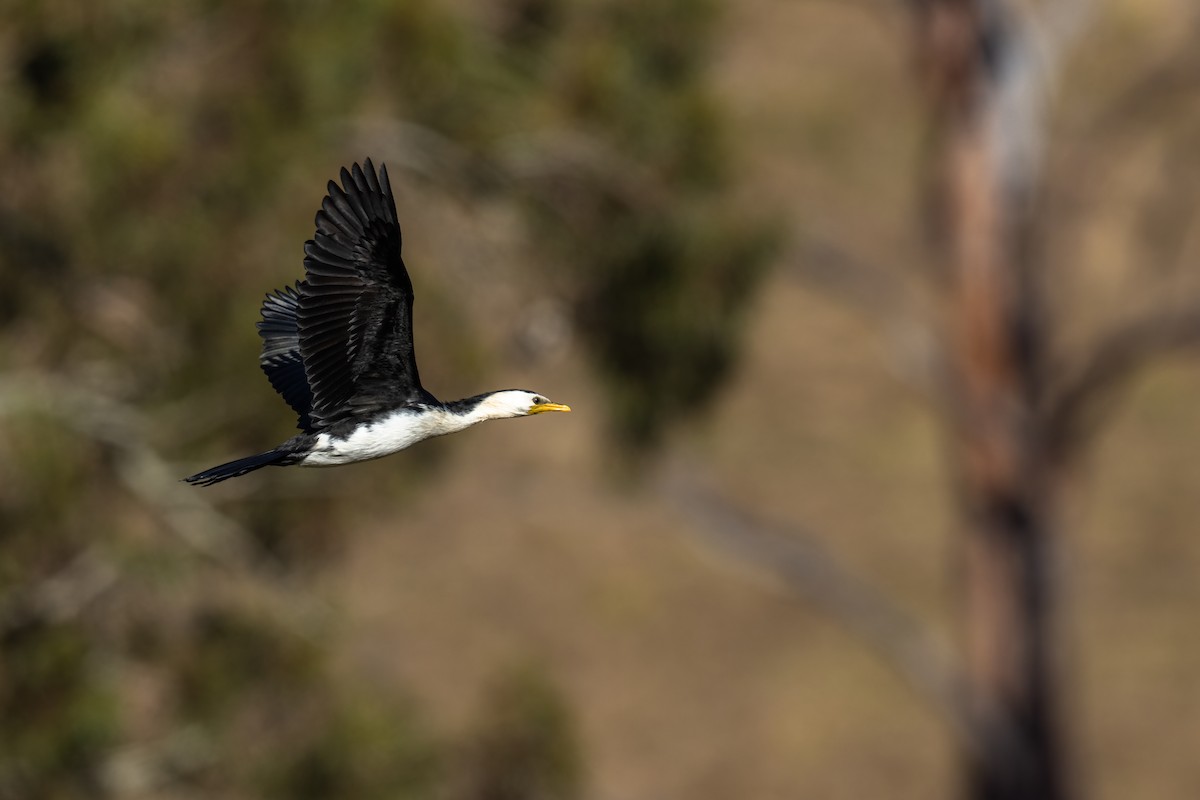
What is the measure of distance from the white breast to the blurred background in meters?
4.14

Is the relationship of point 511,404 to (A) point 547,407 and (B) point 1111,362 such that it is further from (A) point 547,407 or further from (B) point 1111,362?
(B) point 1111,362

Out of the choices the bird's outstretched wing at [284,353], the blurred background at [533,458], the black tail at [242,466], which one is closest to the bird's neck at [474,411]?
the black tail at [242,466]

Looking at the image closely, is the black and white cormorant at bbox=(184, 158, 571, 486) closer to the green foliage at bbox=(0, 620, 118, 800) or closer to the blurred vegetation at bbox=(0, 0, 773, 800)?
the blurred vegetation at bbox=(0, 0, 773, 800)

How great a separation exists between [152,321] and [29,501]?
1.01m

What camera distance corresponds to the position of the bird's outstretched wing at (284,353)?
5.29m

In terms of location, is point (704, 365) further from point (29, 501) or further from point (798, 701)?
point (798, 701)

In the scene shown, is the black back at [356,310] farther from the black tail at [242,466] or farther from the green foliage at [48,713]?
the green foliage at [48,713]

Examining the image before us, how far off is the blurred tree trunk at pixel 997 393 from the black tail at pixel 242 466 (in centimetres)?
750

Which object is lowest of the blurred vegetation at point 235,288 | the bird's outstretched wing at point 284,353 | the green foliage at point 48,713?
the bird's outstretched wing at point 284,353

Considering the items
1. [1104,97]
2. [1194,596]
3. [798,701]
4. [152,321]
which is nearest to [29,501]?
[152,321]

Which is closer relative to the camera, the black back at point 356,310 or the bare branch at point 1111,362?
the black back at point 356,310

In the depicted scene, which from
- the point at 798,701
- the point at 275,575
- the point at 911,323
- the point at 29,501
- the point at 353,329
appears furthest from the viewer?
the point at 798,701

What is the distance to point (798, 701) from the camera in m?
15.6

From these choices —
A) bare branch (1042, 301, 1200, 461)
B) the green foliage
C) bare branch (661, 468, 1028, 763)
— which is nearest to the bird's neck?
the green foliage
